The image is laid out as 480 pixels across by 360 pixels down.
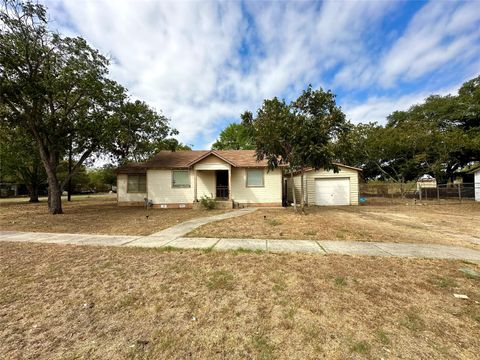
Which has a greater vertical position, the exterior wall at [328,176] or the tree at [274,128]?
the tree at [274,128]

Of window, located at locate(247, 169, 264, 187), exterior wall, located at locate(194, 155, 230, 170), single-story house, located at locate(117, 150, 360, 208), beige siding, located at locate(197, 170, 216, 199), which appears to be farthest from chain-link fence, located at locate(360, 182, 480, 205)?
beige siding, located at locate(197, 170, 216, 199)

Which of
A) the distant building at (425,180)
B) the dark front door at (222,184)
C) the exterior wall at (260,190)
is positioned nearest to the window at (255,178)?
the exterior wall at (260,190)

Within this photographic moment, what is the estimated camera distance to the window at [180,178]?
1612 centimetres

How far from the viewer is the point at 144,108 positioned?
15.9 m

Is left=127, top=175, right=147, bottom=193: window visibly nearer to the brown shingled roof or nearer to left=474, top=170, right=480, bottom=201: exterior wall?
the brown shingled roof

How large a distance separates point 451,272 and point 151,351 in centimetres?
523

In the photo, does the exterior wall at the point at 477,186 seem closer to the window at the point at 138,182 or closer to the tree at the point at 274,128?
the tree at the point at 274,128

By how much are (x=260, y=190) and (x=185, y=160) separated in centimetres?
595

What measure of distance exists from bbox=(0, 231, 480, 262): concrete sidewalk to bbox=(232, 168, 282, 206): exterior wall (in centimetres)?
904

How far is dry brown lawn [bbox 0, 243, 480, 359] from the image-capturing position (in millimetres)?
2393

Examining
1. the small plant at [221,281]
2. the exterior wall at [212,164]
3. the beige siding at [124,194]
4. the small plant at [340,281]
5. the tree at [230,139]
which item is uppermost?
the tree at [230,139]

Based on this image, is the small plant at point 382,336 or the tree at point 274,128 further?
the tree at point 274,128

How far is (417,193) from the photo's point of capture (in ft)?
86.9

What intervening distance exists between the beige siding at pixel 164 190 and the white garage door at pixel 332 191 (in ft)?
31.2
